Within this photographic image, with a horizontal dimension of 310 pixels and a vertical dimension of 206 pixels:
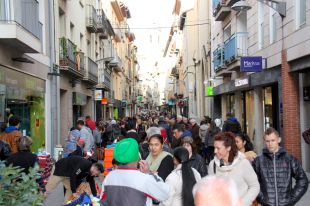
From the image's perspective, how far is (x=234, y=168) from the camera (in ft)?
16.8

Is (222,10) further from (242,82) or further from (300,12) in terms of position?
(300,12)

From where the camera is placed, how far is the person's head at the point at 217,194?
92.1 inches

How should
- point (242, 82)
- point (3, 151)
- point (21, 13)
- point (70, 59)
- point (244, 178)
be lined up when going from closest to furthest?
point (244, 178) → point (3, 151) → point (21, 13) → point (242, 82) → point (70, 59)

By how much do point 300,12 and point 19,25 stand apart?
7.42 m

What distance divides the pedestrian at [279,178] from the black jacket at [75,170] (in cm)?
284

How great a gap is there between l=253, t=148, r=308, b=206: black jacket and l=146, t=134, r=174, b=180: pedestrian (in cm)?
118

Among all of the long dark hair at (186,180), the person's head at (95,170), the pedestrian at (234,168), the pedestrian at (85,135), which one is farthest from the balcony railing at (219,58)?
the long dark hair at (186,180)

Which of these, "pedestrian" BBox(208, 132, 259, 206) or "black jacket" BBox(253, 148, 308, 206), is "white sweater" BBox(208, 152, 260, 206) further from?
"black jacket" BBox(253, 148, 308, 206)

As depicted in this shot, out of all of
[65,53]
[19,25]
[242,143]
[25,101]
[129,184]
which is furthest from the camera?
[65,53]

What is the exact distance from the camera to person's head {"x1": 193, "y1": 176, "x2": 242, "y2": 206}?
234cm

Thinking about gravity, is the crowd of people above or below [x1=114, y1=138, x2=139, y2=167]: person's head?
below

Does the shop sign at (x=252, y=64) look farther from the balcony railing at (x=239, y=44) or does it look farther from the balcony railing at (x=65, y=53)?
the balcony railing at (x=65, y=53)

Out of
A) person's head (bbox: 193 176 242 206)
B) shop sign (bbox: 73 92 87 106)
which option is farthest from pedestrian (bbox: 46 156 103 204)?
shop sign (bbox: 73 92 87 106)

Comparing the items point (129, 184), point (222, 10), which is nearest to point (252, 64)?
point (222, 10)
